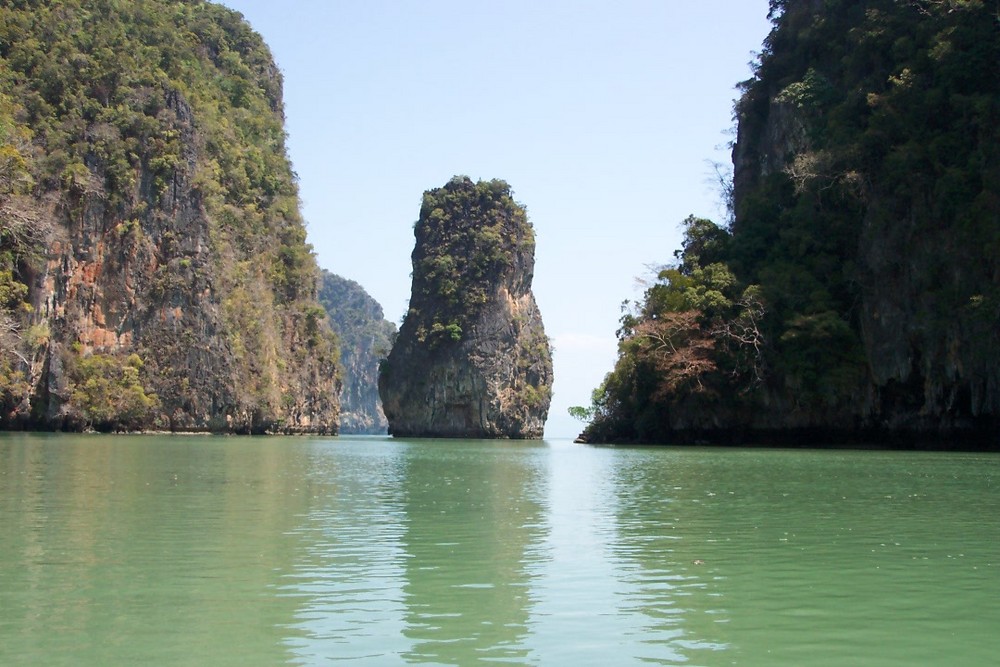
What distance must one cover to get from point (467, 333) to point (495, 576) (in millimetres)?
73894

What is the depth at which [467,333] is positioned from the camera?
82.5m

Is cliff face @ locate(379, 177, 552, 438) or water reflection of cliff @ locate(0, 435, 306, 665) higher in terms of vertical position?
cliff face @ locate(379, 177, 552, 438)

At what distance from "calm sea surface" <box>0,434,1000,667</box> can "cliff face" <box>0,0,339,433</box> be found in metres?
33.8

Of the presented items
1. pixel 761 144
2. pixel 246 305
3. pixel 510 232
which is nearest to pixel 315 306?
pixel 246 305

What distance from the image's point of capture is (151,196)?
2296 inches

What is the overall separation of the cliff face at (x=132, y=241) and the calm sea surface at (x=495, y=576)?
33788mm

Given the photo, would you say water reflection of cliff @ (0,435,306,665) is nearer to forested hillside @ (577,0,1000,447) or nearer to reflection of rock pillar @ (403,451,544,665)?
reflection of rock pillar @ (403,451,544,665)

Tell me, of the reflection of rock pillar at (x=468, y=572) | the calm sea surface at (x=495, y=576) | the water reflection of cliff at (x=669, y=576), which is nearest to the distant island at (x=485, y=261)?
the calm sea surface at (x=495, y=576)

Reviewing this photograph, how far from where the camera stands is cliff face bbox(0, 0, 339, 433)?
51281 millimetres

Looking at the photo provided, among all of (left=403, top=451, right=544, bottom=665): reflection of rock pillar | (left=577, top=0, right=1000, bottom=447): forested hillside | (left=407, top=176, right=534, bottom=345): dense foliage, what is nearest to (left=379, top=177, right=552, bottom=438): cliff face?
(left=407, top=176, right=534, bottom=345): dense foliage

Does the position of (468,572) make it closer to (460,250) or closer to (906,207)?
(906,207)

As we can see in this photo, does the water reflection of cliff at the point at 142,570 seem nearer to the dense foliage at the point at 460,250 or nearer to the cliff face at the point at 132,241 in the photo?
the cliff face at the point at 132,241

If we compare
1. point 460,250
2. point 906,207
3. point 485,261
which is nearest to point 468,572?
point 906,207

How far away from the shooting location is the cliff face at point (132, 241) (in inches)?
2019
